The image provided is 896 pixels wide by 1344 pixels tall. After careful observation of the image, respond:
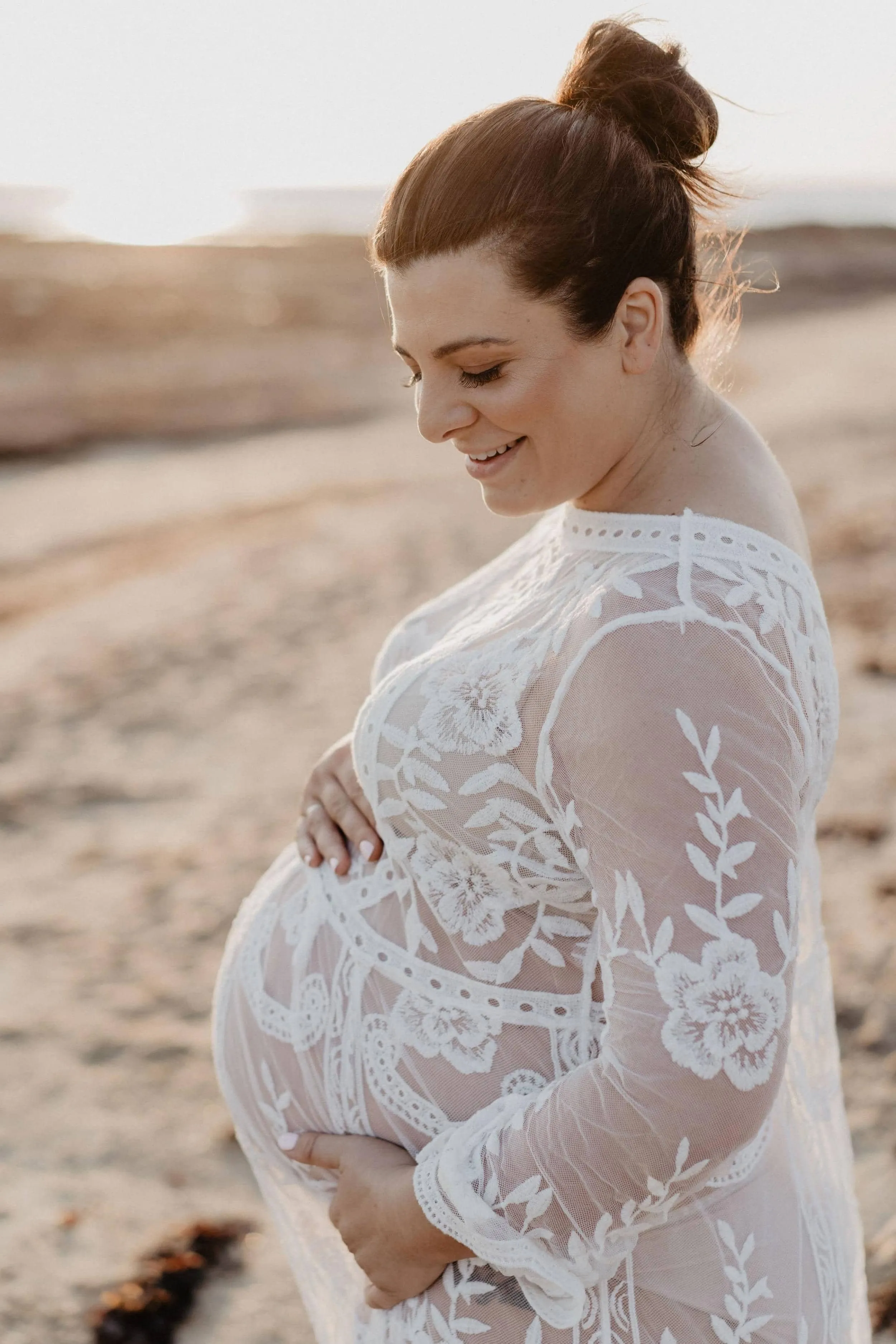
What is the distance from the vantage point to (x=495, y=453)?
1.40 m

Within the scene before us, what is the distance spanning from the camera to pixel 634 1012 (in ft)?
3.82

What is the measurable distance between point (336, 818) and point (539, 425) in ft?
2.50

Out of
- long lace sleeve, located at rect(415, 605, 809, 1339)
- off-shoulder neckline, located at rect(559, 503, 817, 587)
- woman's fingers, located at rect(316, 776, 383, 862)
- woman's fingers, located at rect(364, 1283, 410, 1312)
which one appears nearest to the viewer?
long lace sleeve, located at rect(415, 605, 809, 1339)

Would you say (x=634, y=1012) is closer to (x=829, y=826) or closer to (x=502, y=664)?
(x=502, y=664)

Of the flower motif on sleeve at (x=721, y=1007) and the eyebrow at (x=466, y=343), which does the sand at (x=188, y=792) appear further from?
the eyebrow at (x=466, y=343)

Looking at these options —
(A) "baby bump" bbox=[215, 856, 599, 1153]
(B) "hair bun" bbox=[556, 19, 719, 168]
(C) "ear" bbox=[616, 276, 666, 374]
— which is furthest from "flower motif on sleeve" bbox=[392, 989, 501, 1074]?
(B) "hair bun" bbox=[556, 19, 719, 168]

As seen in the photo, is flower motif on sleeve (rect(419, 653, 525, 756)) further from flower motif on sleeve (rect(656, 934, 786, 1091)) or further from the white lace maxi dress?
flower motif on sleeve (rect(656, 934, 786, 1091))

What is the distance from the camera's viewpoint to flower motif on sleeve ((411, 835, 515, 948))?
1406mm

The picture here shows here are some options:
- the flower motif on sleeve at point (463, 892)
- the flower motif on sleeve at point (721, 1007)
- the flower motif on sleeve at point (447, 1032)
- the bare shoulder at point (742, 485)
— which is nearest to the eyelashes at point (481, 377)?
the bare shoulder at point (742, 485)

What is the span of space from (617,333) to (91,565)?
8.02 metres


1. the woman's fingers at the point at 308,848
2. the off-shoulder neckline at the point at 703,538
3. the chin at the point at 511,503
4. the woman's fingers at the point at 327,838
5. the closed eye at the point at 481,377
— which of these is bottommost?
the woman's fingers at the point at 308,848

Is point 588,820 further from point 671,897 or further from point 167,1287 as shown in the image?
point 167,1287

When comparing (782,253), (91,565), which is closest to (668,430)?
(91,565)

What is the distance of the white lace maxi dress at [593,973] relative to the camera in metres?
1.13
